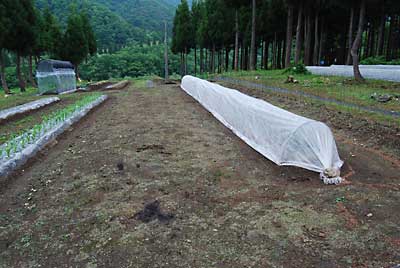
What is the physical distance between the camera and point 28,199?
3.51m

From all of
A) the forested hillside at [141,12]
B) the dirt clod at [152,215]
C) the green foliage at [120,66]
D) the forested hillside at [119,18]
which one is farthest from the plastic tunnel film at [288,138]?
the forested hillside at [141,12]

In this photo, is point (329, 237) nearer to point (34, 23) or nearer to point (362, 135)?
point (362, 135)

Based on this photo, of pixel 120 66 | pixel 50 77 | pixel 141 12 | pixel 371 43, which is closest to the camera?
pixel 50 77

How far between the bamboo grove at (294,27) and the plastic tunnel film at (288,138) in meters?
7.97

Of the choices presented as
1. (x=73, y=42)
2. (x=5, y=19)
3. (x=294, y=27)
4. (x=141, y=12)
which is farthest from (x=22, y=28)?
(x=141, y=12)

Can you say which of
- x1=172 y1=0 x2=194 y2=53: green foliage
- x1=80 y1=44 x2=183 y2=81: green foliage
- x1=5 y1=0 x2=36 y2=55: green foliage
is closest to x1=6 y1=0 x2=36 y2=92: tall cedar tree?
x1=5 y1=0 x2=36 y2=55: green foliage

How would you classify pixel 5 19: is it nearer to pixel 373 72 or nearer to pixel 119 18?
pixel 373 72

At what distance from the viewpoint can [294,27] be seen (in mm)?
25516

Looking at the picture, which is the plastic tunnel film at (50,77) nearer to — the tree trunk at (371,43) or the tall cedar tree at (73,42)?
the tall cedar tree at (73,42)

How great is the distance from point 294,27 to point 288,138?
79.5 ft

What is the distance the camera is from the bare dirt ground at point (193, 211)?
8.00ft

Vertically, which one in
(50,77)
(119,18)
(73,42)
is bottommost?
(50,77)

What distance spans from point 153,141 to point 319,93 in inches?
264

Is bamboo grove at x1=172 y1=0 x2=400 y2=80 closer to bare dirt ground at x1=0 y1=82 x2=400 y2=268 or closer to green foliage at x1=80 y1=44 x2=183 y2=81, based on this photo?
bare dirt ground at x1=0 y1=82 x2=400 y2=268
